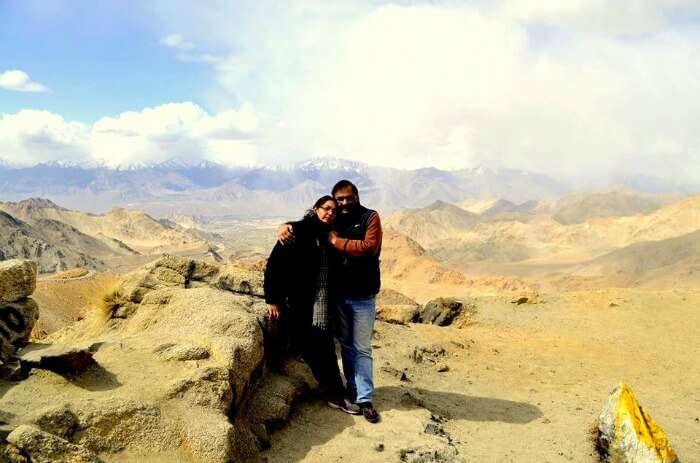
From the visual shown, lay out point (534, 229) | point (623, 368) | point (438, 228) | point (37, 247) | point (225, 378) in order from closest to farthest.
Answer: point (225, 378), point (623, 368), point (37, 247), point (534, 229), point (438, 228)

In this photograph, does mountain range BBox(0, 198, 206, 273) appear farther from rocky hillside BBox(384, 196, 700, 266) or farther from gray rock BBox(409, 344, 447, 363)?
gray rock BBox(409, 344, 447, 363)

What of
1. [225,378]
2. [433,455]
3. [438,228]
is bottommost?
[438,228]

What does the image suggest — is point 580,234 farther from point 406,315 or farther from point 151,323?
point 151,323

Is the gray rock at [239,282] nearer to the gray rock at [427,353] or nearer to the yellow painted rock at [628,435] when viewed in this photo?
the gray rock at [427,353]

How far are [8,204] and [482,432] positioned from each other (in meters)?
90.1

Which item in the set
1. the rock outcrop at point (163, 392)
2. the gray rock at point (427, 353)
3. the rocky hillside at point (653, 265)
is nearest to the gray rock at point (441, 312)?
the gray rock at point (427, 353)

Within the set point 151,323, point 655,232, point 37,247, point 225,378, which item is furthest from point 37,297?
point 655,232

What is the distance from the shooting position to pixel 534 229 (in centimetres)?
8188

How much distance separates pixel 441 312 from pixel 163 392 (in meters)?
11.0

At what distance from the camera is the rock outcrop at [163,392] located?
3707mm

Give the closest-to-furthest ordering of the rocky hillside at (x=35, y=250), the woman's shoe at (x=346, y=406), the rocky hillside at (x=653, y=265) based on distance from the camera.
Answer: the woman's shoe at (x=346, y=406) → the rocky hillside at (x=653, y=265) → the rocky hillside at (x=35, y=250)

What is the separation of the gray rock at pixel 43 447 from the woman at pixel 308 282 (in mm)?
2098

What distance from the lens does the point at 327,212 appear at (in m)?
4.96

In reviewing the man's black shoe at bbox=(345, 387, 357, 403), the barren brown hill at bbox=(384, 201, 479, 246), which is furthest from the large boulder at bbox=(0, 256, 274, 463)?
the barren brown hill at bbox=(384, 201, 479, 246)
